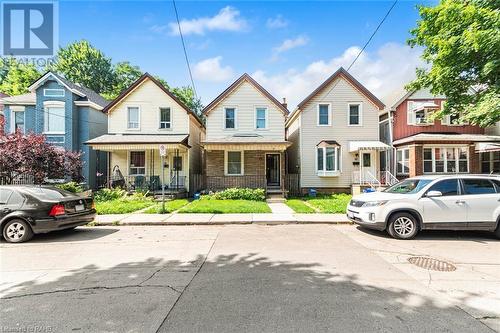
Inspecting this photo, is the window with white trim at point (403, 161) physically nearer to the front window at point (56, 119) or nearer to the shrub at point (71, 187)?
the shrub at point (71, 187)

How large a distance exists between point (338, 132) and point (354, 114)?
5.98 feet

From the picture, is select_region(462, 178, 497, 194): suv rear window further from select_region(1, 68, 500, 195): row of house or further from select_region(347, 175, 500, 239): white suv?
select_region(1, 68, 500, 195): row of house

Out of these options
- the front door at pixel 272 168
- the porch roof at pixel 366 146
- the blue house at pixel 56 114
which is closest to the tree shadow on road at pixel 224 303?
the porch roof at pixel 366 146

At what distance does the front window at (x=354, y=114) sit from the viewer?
63.7 feet

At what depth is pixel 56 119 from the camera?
19.6m

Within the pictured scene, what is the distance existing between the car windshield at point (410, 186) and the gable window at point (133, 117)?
16.9m

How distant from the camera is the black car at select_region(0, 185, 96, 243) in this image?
7.22m

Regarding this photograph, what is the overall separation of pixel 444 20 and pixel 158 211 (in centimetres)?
1434

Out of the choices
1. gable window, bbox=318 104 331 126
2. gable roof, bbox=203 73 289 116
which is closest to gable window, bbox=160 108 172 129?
gable roof, bbox=203 73 289 116

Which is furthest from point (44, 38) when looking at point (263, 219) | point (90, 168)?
point (263, 219)

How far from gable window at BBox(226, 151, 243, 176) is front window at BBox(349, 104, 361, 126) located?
830 centimetres

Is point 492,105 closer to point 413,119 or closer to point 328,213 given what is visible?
point 328,213

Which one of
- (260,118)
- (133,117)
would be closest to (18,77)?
(133,117)

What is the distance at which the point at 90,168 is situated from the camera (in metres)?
20.2
